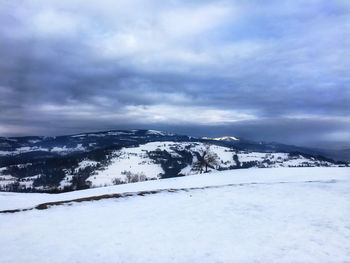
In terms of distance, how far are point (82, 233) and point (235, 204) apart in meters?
7.22

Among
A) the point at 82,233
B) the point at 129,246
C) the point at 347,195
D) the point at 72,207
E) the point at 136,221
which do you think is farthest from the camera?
the point at 347,195

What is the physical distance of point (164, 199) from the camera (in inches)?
476

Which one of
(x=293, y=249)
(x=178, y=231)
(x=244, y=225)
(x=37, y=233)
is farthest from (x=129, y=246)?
(x=293, y=249)

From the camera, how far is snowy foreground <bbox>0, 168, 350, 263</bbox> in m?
5.62

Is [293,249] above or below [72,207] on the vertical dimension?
above

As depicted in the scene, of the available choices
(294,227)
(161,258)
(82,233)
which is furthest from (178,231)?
(294,227)

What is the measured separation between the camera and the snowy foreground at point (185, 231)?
562cm

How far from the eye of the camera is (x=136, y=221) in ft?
27.6

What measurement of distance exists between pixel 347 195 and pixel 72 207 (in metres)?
15.3

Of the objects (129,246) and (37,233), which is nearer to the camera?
(129,246)

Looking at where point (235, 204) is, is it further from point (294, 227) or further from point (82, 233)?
point (82, 233)

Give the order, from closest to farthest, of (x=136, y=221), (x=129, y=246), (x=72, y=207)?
1. (x=129, y=246)
2. (x=136, y=221)
3. (x=72, y=207)

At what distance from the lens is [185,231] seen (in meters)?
7.22

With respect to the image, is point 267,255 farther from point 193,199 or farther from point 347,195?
point 347,195
